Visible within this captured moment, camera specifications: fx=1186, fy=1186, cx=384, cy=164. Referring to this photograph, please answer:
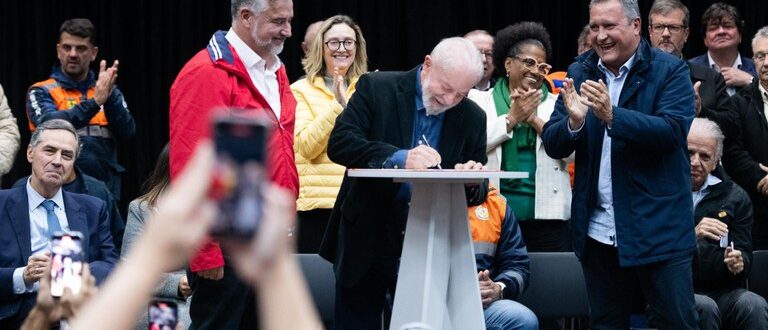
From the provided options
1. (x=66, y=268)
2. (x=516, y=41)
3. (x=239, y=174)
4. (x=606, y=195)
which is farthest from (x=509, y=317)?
(x=239, y=174)

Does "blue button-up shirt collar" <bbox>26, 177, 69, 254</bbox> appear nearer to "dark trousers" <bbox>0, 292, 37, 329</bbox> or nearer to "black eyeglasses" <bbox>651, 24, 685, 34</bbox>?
"dark trousers" <bbox>0, 292, 37, 329</bbox>

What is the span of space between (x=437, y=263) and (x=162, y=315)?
2.22 meters

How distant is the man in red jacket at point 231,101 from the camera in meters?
3.38

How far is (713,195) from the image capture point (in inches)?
196

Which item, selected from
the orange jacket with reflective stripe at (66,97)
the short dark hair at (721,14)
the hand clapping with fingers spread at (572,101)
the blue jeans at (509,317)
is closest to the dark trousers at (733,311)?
the blue jeans at (509,317)

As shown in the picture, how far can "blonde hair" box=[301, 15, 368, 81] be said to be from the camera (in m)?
5.18

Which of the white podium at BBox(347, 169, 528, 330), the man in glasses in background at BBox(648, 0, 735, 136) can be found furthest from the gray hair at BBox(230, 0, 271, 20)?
the man in glasses in background at BBox(648, 0, 735, 136)

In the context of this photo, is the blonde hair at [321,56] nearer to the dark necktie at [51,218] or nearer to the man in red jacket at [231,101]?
the dark necktie at [51,218]

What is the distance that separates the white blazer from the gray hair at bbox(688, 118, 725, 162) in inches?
22.7

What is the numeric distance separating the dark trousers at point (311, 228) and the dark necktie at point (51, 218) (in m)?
1.04

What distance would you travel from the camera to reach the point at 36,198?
446cm

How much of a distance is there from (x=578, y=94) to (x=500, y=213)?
2.38ft

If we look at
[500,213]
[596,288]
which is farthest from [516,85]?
[596,288]

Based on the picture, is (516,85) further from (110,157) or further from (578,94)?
(110,157)
